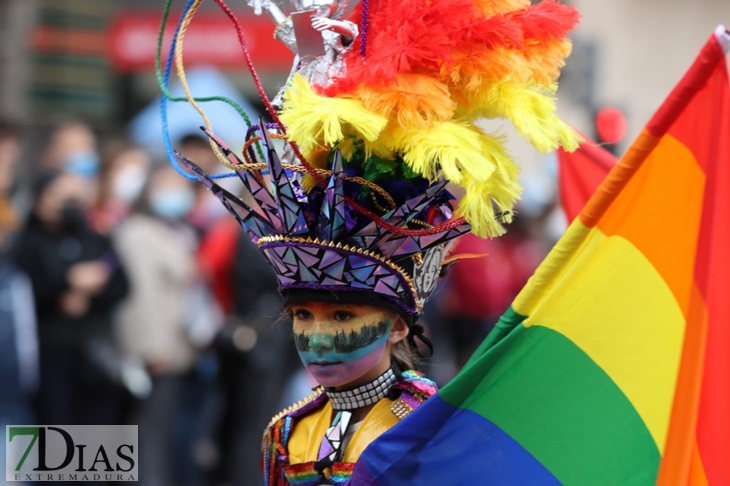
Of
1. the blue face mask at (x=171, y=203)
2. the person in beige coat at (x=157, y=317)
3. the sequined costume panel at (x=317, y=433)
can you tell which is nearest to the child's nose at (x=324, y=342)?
the sequined costume panel at (x=317, y=433)

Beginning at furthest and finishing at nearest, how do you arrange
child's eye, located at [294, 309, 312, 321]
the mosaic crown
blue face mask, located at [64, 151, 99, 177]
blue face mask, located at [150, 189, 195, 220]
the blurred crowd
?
blue face mask, located at [150, 189, 195, 220], blue face mask, located at [64, 151, 99, 177], the blurred crowd, child's eye, located at [294, 309, 312, 321], the mosaic crown

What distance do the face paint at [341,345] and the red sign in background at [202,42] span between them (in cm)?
1145

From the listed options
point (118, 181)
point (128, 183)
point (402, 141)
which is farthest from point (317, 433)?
point (128, 183)

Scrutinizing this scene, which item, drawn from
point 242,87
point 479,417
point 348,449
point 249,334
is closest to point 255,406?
point 249,334

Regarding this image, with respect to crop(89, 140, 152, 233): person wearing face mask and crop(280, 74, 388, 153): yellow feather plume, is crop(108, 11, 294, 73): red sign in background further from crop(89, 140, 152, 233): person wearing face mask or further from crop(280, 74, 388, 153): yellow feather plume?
crop(280, 74, 388, 153): yellow feather plume

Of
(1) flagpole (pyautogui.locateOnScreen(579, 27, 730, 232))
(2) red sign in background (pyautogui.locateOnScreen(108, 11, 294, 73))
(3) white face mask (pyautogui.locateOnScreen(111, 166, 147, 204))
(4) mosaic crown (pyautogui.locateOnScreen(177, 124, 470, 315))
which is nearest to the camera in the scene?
(1) flagpole (pyautogui.locateOnScreen(579, 27, 730, 232))

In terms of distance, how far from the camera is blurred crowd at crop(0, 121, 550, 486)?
23.7 feet

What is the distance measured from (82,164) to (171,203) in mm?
867

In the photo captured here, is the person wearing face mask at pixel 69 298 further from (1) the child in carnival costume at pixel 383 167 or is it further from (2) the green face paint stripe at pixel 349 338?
(2) the green face paint stripe at pixel 349 338

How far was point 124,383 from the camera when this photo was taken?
7.55 metres

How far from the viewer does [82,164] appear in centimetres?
789

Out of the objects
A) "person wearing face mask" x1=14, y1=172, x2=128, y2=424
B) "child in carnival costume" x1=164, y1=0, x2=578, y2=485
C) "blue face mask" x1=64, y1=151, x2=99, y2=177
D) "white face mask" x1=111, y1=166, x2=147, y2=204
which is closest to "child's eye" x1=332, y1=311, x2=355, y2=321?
"child in carnival costume" x1=164, y1=0, x2=578, y2=485

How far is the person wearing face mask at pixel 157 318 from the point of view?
8.01 meters

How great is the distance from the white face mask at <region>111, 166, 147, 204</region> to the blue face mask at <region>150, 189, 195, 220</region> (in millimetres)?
139
